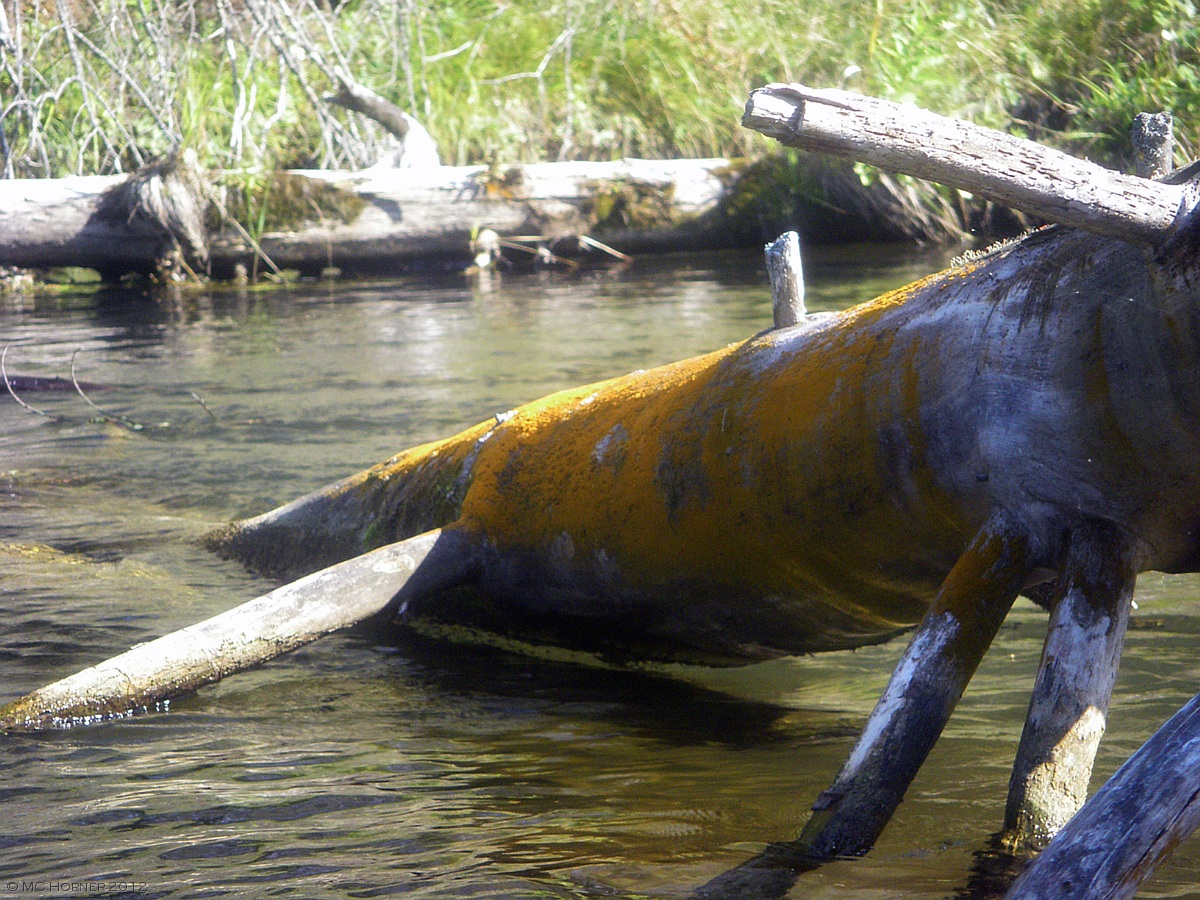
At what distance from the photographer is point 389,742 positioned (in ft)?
9.71

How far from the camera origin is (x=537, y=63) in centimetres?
1546

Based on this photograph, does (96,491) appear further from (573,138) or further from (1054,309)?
(573,138)

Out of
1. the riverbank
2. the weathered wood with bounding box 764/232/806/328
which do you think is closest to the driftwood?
the riverbank

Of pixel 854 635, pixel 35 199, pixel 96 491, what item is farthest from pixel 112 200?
pixel 854 635

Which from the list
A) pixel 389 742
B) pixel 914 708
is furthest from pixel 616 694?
pixel 914 708

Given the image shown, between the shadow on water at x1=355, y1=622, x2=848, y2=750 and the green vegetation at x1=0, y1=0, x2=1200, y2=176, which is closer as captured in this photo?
the shadow on water at x1=355, y1=622, x2=848, y2=750

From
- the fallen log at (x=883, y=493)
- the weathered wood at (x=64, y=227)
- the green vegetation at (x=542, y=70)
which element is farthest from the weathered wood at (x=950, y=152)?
the weathered wood at (x=64, y=227)

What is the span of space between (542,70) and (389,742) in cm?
1271

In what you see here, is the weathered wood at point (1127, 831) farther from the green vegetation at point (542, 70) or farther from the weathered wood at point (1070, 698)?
the green vegetation at point (542, 70)

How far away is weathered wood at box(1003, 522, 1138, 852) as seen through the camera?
2.00 m

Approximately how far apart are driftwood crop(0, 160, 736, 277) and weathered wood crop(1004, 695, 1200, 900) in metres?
11.2

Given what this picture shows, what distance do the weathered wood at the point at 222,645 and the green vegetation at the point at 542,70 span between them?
26.4 feet

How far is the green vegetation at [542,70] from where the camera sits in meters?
11.4

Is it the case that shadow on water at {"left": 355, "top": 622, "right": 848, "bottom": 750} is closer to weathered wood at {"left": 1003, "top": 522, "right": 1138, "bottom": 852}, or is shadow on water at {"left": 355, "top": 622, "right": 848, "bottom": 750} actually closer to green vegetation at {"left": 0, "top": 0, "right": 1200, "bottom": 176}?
weathered wood at {"left": 1003, "top": 522, "right": 1138, "bottom": 852}
